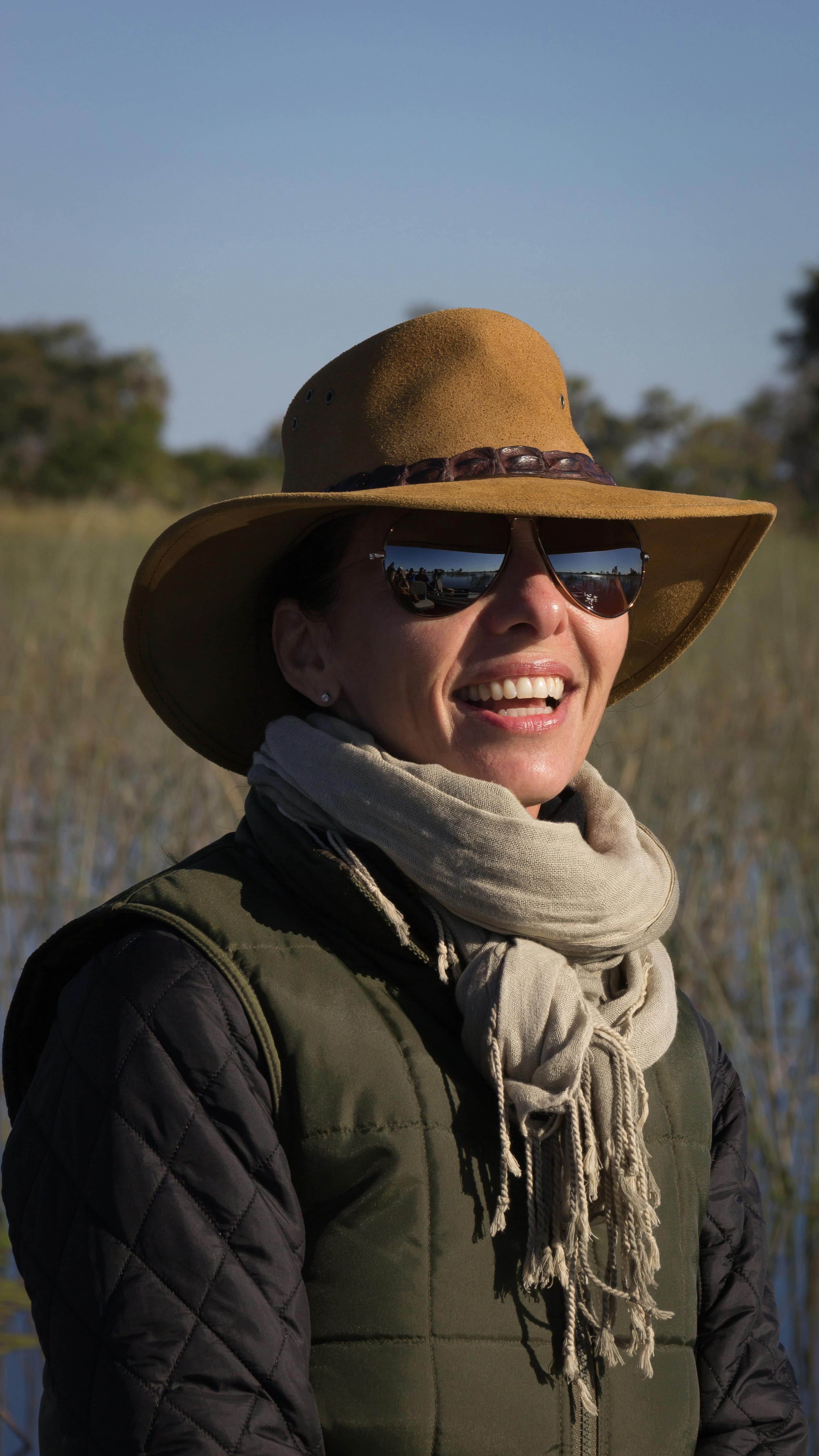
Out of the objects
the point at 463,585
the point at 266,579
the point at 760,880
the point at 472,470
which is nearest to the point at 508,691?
the point at 463,585

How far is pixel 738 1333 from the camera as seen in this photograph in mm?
1287

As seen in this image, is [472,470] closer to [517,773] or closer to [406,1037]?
[517,773]

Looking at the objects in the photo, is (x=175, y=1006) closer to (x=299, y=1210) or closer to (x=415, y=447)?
(x=299, y=1210)

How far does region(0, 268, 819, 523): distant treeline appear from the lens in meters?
23.2

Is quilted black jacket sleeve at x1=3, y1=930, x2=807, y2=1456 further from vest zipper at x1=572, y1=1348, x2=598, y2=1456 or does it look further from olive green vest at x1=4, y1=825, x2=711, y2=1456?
vest zipper at x1=572, y1=1348, x2=598, y2=1456

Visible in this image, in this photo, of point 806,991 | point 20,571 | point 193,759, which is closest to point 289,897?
point 193,759

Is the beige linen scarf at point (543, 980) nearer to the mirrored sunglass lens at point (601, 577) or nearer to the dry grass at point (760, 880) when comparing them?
the mirrored sunglass lens at point (601, 577)

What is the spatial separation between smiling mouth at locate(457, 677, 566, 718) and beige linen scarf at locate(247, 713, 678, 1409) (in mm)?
86

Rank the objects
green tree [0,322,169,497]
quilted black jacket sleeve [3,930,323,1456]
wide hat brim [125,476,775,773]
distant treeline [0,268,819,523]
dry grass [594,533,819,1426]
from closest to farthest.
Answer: quilted black jacket sleeve [3,930,323,1456], wide hat brim [125,476,775,773], dry grass [594,533,819,1426], distant treeline [0,268,819,523], green tree [0,322,169,497]

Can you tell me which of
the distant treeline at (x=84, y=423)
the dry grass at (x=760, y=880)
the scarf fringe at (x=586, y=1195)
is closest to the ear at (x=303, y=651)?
the scarf fringe at (x=586, y=1195)

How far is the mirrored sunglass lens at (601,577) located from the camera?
1.28 meters

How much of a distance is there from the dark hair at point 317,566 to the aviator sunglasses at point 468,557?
5 cm

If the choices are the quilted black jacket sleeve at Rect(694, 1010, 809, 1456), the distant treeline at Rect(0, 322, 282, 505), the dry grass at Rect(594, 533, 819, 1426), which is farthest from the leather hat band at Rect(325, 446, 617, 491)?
the distant treeline at Rect(0, 322, 282, 505)

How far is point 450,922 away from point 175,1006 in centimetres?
30
